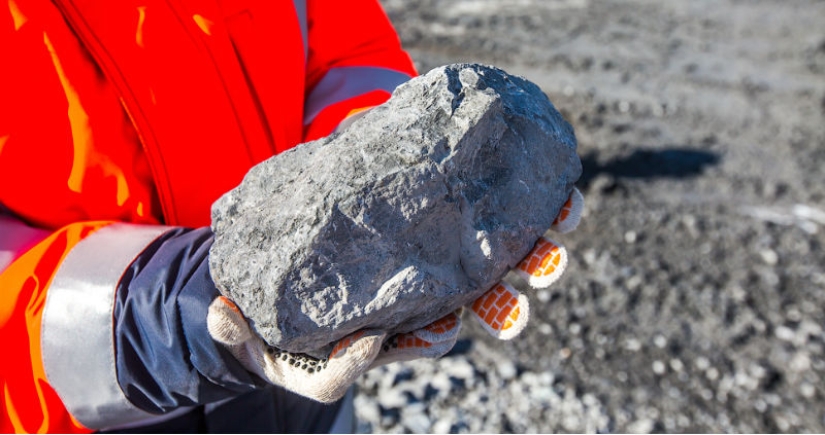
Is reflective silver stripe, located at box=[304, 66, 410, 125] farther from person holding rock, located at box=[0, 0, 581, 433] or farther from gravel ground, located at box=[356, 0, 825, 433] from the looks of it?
gravel ground, located at box=[356, 0, 825, 433]

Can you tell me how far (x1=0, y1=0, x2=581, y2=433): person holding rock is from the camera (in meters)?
1.30

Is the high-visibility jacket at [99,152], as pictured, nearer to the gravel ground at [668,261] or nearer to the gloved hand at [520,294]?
the gloved hand at [520,294]

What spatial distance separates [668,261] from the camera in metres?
3.56

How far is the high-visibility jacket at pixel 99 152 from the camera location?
1.30 metres

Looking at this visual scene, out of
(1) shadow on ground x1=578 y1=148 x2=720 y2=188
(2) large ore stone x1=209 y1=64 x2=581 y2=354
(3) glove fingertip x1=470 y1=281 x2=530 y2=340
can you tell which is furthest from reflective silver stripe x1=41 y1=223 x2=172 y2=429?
(1) shadow on ground x1=578 y1=148 x2=720 y2=188

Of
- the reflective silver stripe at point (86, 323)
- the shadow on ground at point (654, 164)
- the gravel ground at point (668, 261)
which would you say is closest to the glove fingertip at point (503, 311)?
the reflective silver stripe at point (86, 323)

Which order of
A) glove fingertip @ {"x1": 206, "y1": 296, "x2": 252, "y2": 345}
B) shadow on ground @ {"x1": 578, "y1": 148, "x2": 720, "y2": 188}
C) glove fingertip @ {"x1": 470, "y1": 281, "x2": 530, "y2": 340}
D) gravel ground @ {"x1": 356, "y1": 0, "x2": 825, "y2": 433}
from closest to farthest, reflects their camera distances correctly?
glove fingertip @ {"x1": 206, "y1": 296, "x2": 252, "y2": 345}
glove fingertip @ {"x1": 470, "y1": 281, "x2": 530, "y2": 340}
gravel ground @ {"x1": 356, "y1": 0, "x2": 825, "y2": 433}
shadow on ground @ {"x1": 578, "y1": 148, "x2": 720, "y2": 188}

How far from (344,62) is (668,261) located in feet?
7.82

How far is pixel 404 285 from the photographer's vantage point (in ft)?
4.47

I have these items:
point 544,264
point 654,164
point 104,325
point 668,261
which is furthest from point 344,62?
point 654,164

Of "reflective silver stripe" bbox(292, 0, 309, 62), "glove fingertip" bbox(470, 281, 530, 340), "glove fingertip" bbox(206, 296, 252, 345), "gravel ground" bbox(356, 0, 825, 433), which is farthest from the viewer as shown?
"gravel ground" bbox(356, 0, 825, 433)

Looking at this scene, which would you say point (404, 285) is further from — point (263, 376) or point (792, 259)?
point (792, 259)

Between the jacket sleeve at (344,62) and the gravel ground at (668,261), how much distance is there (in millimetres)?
1481

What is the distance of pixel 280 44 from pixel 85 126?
42 cm
